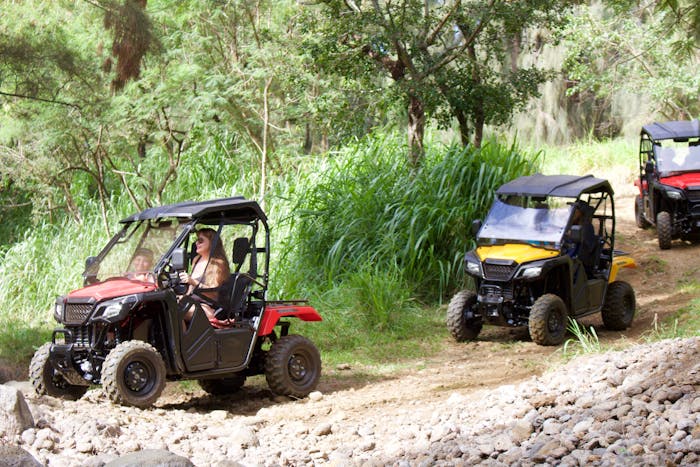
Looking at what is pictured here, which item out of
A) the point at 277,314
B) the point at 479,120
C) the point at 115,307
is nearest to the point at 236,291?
the point at 277,314

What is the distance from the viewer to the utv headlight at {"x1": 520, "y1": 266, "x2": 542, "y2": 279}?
387 inches

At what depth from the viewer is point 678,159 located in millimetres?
15570

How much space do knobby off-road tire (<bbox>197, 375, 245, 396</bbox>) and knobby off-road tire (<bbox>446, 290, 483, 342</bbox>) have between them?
2809 mm

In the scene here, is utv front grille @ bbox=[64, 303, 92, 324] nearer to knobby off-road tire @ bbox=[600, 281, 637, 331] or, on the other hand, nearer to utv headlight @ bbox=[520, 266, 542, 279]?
utv headlight @ bbox=[520, 266, 542, 279]

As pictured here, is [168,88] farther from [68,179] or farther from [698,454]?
[698,454]

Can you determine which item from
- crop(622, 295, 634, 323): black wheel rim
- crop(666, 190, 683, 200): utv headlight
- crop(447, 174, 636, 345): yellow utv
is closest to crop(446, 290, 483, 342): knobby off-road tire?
crop(447, 174, 636, 345): yellow utv

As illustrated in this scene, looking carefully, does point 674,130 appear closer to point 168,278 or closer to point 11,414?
point 168,278

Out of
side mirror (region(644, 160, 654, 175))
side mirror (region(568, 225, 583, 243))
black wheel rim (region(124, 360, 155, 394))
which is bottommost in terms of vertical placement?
black wheel rim (region(124, 360, 155, 394))

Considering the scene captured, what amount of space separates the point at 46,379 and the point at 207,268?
1.57 metres

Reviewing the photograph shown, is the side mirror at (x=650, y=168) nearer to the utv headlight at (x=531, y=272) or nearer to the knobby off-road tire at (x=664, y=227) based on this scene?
the knobby off-road tire at (x=664, y=227)

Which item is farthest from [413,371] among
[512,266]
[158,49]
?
[158,49]

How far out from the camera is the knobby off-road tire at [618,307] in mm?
10820

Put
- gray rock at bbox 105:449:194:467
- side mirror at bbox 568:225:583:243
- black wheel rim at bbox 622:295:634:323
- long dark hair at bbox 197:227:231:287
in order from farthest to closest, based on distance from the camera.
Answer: black wheel rim at bbox 622:295:634:323 < side mirror at bbox 568:225:583:243 < long dark hair at bbox 197:227:231:287 < gray rock at bbox 105:449:194:467

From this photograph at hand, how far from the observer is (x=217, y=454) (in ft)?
20.4
